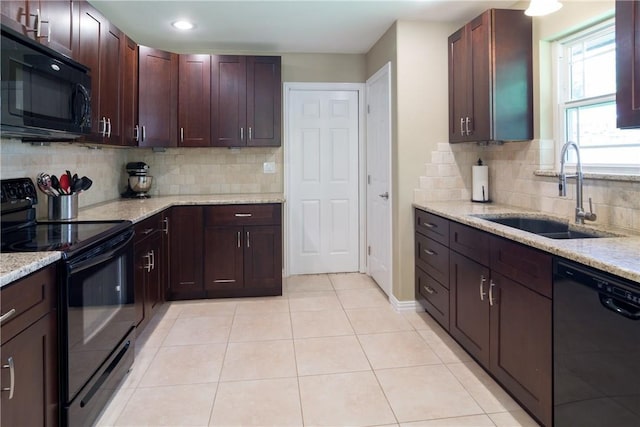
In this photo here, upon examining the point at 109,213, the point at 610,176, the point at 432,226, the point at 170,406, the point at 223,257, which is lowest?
the point at 170,406

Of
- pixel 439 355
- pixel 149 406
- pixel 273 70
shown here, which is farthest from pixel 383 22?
pixel 149 406

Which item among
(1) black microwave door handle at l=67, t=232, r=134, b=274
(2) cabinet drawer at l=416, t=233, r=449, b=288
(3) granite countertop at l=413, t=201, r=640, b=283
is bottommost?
(2) cabinet drawer at l=416, t=233, r=449, b=288

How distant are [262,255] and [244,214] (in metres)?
0.40

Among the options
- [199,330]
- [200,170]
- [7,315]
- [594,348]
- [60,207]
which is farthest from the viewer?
[200,170]

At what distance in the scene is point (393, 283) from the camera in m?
3.67

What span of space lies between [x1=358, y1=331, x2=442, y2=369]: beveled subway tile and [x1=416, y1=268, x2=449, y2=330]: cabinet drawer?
0.21 metres

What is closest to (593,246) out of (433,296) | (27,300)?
(433,296)

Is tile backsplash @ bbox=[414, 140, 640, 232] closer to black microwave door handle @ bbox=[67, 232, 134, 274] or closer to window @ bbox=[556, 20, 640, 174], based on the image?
window @ bbox=[556, 20, 640, 174]

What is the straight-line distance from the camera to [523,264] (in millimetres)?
1981

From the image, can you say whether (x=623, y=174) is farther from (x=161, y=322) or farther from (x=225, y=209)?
(x=161, y=322)

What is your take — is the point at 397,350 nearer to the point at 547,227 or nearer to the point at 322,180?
the point at 547,227

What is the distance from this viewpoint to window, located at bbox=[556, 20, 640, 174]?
7.87 ft

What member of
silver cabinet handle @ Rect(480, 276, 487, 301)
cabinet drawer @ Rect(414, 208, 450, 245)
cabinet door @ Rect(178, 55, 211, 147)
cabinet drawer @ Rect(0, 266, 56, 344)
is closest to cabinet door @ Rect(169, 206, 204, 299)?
cabinet door @ Rect(178, 55, 211, 147)

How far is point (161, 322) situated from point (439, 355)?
2066 millimetres
